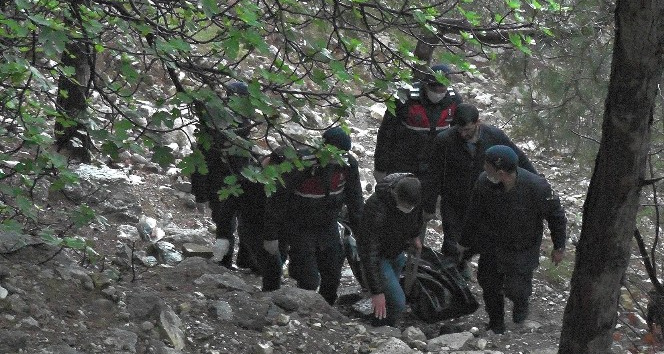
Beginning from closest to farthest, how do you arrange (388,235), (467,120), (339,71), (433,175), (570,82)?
(339,71), (388,235), (467,120), (433,175), (570,82)

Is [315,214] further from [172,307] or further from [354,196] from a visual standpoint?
[172,307]

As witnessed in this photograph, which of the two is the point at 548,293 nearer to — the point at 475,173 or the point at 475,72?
the point at 475,173

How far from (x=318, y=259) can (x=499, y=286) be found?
1378 millimetres

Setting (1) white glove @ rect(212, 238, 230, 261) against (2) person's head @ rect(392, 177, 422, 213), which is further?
(1) white glove @ rect(212, 238, 230, 261)

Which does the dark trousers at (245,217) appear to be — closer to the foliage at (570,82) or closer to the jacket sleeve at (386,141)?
the jacket sleeve at (386,141)

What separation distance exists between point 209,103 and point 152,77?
26.2 ft

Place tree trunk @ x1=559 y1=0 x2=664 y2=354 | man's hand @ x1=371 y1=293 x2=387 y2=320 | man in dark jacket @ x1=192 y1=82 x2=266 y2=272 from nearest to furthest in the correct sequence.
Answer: tree trunk @ x1=559 y1=0 x2=664 y2=354
man's hand @ x1=371 y1=293 x2=387 y2=320
man in dark jacket @ x1=192 y1=82 x2=266 y2=272

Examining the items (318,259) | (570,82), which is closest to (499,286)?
(318,259)

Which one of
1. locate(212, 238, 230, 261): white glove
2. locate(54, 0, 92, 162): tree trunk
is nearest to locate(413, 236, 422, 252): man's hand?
locate(212, 238, 230, 261): white glove

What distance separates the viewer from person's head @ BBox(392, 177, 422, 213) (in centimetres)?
612

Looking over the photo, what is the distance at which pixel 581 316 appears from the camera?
366 cm

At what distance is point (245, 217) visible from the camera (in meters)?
7.21

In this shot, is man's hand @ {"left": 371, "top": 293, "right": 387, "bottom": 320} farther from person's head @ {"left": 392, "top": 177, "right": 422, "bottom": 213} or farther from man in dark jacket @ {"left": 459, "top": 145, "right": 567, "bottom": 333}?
man in dark jacket @ {"left": 459, "top": 145, "right": 567, "bottom": 333}

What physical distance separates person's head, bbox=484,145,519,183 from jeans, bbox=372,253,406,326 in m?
1.01
